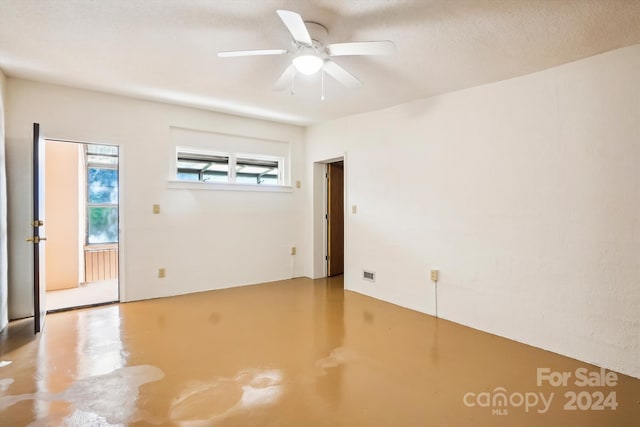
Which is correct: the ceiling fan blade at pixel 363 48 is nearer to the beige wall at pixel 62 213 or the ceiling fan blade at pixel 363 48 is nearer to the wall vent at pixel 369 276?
the wall vent at pixel 369 276

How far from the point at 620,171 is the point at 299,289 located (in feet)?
12.3

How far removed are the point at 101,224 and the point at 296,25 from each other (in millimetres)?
5638

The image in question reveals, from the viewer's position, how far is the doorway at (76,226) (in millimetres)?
4673

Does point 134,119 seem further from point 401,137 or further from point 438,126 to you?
point 438,126

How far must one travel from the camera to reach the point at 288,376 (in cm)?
242

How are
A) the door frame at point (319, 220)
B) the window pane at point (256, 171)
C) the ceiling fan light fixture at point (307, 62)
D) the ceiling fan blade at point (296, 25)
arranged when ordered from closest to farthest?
the ceiling fan blade at point (296, 25)
the ceiling fan light fixture at point (307, 62)
the window pane at point (256, 171)
the door frame at point (319, 220)

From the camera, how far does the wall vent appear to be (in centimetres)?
450

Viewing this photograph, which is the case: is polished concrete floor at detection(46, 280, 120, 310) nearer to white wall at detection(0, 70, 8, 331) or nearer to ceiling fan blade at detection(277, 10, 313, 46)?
white wall at detection(0, 70, 8, 331)

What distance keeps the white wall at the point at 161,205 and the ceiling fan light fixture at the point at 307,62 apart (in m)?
2.68

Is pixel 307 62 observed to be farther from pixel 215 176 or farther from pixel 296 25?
pixel 215 176

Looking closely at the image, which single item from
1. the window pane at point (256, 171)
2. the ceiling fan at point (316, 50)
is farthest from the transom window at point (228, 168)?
the ceiling fan at point (316, 50)

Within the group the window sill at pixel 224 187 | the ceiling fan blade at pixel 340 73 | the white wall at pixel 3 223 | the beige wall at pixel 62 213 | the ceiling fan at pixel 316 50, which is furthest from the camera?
the beige wall at pixel 62 213

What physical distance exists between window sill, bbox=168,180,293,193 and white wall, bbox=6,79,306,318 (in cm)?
7

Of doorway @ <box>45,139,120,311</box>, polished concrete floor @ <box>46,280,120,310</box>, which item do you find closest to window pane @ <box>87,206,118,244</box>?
doorway @ <box>45,139,120,311</box>
